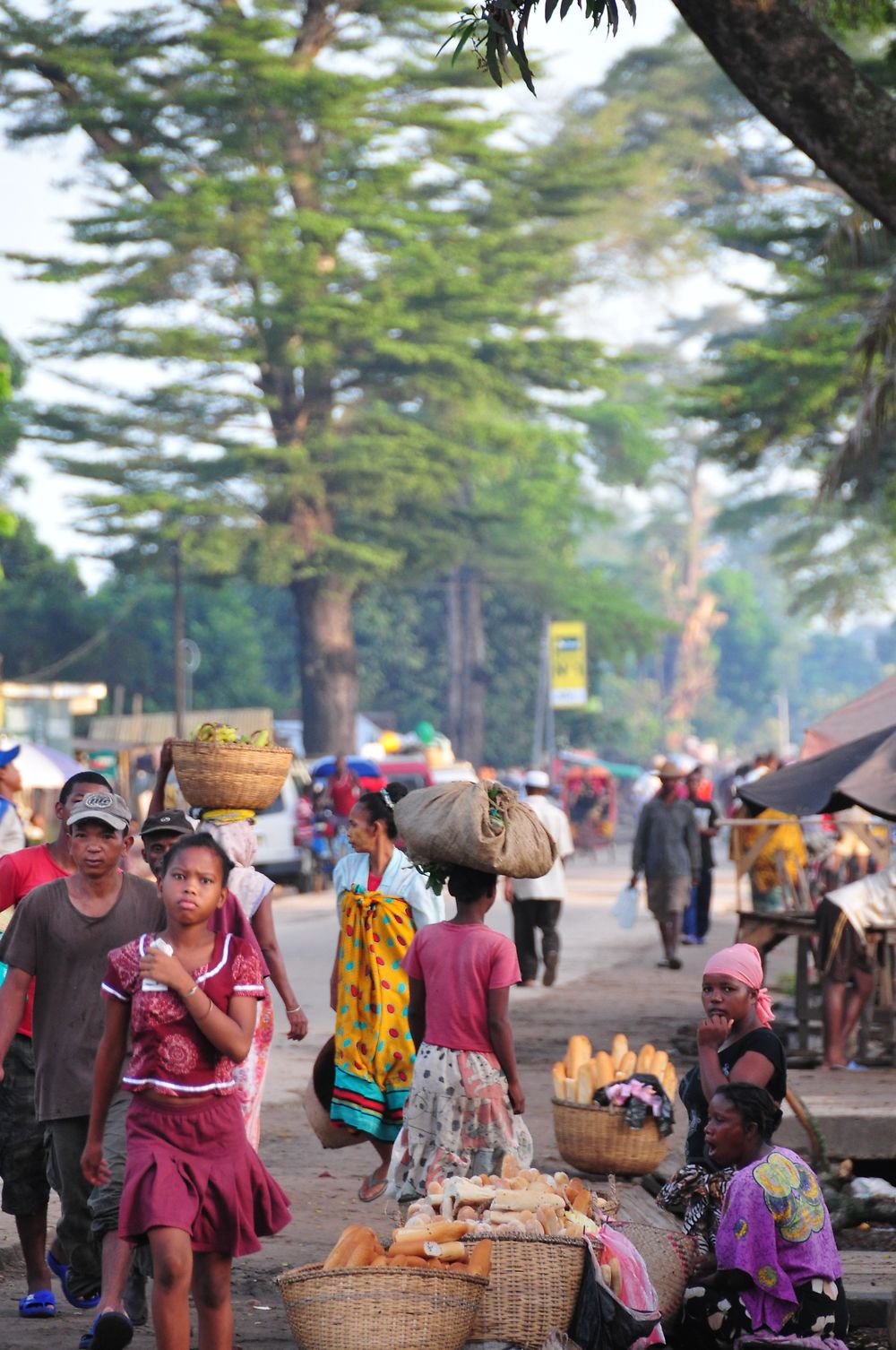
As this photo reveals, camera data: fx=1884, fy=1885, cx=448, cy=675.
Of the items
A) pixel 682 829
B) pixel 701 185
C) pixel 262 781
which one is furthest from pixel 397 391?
pixel 262 781

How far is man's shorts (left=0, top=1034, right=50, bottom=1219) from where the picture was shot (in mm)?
6289

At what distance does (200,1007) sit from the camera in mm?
4742

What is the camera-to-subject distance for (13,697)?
33250 millimetres

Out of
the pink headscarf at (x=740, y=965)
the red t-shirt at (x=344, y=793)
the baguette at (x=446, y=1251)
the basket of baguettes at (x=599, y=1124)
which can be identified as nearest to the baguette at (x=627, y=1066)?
the basket of baguettes at (x=599, y=1124)

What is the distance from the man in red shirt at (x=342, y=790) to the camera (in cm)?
2756

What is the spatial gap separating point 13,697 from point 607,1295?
95.5ft

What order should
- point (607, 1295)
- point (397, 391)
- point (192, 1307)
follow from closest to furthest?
1. point (607, 1295)
2. point (192, 1307)
3. point (397, 391)

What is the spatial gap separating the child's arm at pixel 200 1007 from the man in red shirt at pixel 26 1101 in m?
1.55

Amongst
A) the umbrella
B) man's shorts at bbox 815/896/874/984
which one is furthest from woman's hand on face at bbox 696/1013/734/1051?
the umbrella

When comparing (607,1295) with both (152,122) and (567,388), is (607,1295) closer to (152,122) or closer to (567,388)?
(152,122)

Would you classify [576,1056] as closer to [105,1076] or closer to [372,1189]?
[372,1189]

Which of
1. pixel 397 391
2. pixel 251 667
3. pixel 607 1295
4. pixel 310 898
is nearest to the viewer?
pixel 607 1295

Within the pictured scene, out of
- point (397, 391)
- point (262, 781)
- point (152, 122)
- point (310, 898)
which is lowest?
point (310, 898)

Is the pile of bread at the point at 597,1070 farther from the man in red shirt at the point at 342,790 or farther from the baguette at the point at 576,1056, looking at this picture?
the man in red shirt at the point at 342,790
